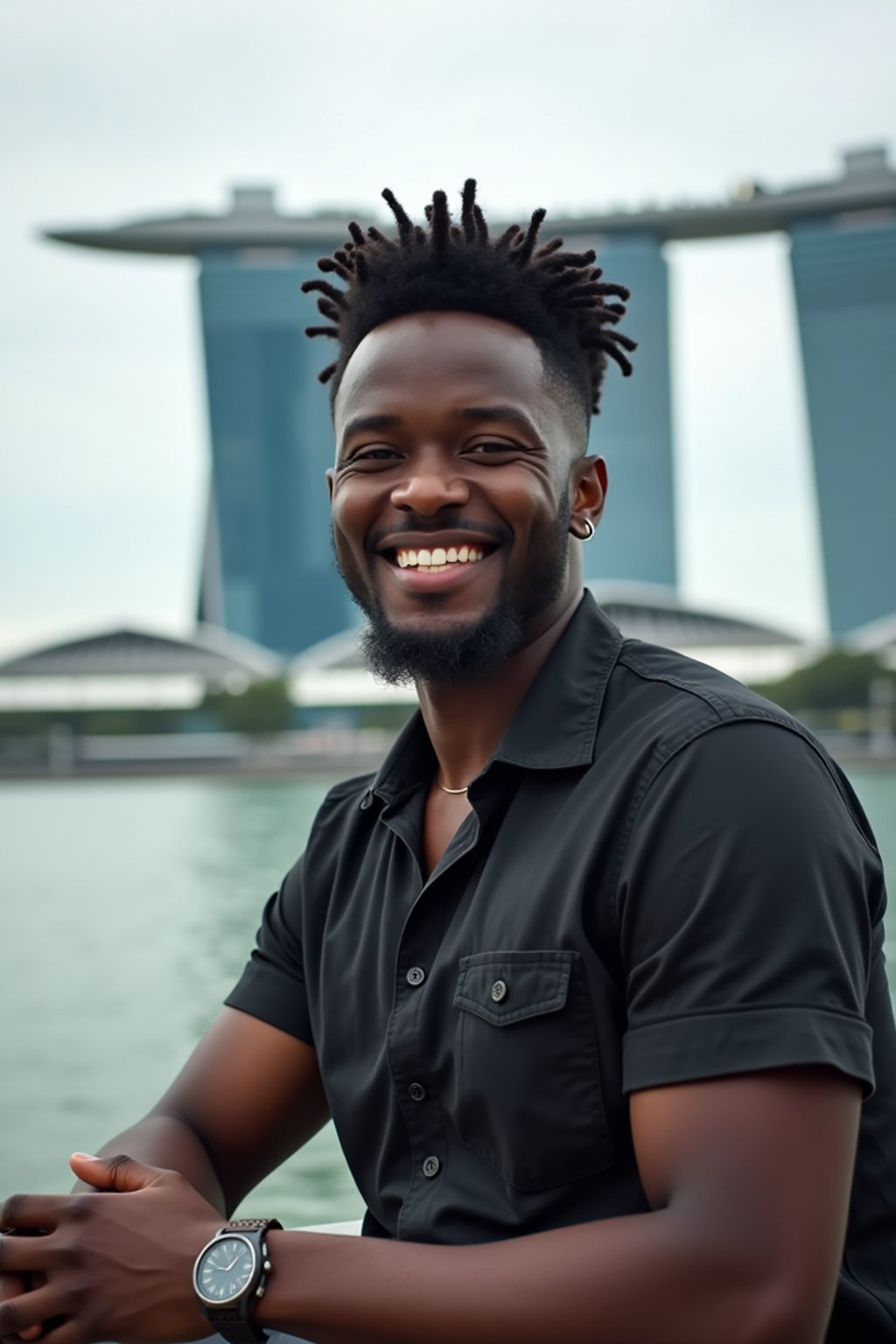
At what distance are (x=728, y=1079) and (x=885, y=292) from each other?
6233cm

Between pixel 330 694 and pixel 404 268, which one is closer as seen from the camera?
pixel 404 268

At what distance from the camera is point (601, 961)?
1.05 metres

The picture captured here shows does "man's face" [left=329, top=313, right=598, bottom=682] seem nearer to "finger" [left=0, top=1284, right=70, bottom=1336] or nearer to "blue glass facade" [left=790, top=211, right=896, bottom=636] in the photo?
"finger" [left=0, top=1284, right=70, bottom=1336]

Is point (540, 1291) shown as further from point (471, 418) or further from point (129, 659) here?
point (129, 659)

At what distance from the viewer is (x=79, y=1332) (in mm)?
1092

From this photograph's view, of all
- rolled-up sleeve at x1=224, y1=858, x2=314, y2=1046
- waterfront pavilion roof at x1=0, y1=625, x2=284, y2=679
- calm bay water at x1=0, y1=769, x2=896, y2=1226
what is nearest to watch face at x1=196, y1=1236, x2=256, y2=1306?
rolled-up sleeve at x1=224, y1=858, x2=314, y2=1046

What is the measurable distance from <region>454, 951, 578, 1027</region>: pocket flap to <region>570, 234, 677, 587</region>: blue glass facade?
192 ft

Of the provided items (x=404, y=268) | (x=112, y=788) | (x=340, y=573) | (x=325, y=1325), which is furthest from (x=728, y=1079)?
(x=112, y=788)

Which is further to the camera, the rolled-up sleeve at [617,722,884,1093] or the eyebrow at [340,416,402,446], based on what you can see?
the eyebrow at [340,416,402,446]

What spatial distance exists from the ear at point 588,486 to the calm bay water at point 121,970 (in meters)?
3.04

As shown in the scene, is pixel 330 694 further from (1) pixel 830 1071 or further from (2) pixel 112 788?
(1) pixel 830 1071

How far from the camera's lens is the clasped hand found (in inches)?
42.2

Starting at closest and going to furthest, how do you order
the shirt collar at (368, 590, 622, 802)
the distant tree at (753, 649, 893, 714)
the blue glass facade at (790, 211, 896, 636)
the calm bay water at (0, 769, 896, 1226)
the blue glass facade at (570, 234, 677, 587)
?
the shirt collar at (368, 590, 622, 802), the calm bay water at (0, 769, 896, 1226), the distant tree at (753, 649, 893, 714), the blue glass facade at (790, 211, 896, 636), the blue glass facade at (570, 234, 677, 587)

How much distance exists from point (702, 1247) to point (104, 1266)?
17.5 inches
